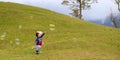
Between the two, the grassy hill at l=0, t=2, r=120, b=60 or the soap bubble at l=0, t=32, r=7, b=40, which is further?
the soap bubble at l=0, t=32, r=7, b=40

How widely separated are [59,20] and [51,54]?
24.1 metres

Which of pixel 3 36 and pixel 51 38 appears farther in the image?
pixel 3 36

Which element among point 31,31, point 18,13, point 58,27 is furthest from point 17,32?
point 18,13

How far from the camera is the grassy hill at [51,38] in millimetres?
38062

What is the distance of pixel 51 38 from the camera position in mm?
49031

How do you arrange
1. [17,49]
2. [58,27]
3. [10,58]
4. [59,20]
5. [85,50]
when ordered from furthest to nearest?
[59,20] → [58,27] → [17,49] → [85,50] → [10,58]

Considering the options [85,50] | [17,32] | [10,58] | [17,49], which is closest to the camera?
[10,58]

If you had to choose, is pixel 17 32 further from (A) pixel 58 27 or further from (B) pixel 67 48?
(B) pixel 67 48

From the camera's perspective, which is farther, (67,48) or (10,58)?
(67,48)

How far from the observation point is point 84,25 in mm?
61906

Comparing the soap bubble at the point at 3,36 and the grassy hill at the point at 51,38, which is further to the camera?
the soap bubble at the point at 3,36

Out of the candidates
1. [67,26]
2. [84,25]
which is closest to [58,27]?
[67,26]

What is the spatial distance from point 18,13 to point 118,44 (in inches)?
972

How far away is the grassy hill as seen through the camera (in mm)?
38062
